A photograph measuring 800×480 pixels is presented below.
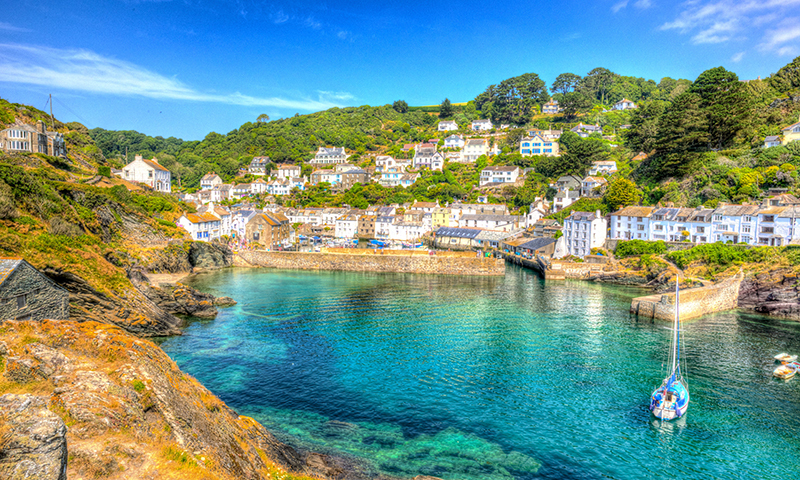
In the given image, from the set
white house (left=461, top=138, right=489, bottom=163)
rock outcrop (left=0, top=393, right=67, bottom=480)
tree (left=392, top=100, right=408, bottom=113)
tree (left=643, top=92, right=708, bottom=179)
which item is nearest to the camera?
rock outcrop (left=0, top=393, right=67, bottom=480)

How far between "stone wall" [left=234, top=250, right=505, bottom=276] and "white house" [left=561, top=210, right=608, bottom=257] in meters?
12.6

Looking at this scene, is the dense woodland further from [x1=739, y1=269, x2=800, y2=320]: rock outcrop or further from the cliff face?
the cliff face

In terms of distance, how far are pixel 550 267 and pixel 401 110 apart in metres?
126

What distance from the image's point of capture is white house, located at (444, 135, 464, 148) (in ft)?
374

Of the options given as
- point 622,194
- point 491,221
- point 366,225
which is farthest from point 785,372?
point 366,225

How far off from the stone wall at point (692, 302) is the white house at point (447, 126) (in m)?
102

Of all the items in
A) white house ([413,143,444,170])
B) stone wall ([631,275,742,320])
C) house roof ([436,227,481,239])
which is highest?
white house ([413,143,444,170])

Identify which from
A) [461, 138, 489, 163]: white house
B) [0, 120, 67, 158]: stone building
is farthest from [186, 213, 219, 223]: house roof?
[461, 138, 489, 163]: white house

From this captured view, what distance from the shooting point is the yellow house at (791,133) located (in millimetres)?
52594

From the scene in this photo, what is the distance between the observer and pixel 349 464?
13945 millimetres

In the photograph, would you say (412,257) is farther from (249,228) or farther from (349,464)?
Answer: (349,464)

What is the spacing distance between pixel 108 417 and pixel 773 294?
4639cm

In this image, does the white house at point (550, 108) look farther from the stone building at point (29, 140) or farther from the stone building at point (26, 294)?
the stone building at point (26, 294)

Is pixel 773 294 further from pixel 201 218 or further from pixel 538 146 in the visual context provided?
pixel 538 146
